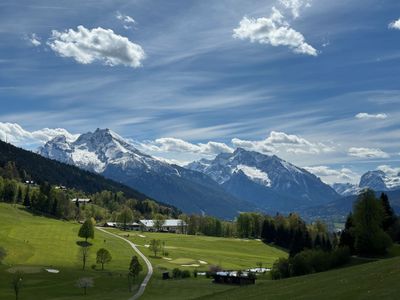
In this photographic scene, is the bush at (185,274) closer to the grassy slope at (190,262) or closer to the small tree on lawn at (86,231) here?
the grassy slope at (190,262)

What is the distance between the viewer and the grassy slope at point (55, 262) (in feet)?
316

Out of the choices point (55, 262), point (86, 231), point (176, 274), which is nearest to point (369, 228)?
point (176, 274)

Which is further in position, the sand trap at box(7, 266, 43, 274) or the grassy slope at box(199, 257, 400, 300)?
the sand trap at box(7, 266, 43, 274)

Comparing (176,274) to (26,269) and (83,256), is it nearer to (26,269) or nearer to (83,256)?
(83,256)

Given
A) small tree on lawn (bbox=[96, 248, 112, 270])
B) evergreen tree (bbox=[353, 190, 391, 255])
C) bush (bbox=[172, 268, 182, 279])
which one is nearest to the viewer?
evergreen tree (bbox=[353, 190, 391, 255])

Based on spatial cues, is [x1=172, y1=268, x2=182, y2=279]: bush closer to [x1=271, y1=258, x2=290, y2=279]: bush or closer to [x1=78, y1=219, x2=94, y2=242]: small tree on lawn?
[x1=271, y1=258, x2=290, y2=279]: bush

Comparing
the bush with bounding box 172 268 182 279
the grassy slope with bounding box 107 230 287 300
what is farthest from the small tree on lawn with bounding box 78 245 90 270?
the bush with bounding box 172 268 182 279

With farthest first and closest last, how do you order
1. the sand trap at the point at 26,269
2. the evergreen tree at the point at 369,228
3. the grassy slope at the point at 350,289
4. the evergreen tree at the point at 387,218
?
1. the evergreen tree at the point at 387,218
2. the sand trap at the point at 26,269
3. the evergreen tree at the point at 369,228
4. the grassy slope at the point at 350,289

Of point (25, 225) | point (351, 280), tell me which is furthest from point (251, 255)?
point (351, 280)

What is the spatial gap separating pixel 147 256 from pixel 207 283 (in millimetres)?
54412

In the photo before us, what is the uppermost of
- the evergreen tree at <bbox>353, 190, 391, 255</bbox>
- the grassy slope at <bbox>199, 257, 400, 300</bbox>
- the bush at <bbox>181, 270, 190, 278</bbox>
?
the evergreen tree at <bbox>353, 190, 391, 255</bbox>

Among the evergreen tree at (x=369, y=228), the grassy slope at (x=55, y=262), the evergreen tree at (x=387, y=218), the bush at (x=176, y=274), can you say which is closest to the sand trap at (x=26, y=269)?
the grassy slope at (x=55, y=262)

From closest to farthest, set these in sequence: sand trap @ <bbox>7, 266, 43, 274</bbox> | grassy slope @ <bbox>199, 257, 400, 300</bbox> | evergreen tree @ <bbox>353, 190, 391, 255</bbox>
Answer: grassy slope @ <bbox>199, 257, 400, 300</bbox>
evergreen tree @ <bbox>353, 190, 391, 255</bbox>
sand trap @ <bbox>7, 266, 43, 274</bbox>

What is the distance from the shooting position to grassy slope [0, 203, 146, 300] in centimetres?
9638
